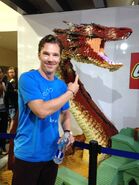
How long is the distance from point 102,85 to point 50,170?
191 centimetres

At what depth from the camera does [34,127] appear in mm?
1276

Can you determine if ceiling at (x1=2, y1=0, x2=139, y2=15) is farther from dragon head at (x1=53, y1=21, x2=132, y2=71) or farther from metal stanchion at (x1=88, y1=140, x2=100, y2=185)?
metal stanchion at (x1=88, y1=140, x2=100, y2=185)

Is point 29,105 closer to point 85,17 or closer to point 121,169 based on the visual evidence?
point 121,169

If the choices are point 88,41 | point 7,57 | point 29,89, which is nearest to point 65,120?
point 29,89

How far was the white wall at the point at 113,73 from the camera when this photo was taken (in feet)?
9.83

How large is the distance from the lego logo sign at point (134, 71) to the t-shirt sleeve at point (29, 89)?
2034 millimetres

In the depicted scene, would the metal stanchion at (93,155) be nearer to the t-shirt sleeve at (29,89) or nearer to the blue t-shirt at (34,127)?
the blue t-shirt at (34,127)

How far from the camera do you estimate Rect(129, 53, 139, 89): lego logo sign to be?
9.86ft

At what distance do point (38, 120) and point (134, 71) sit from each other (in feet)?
6.72

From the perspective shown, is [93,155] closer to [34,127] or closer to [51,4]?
[34,127]

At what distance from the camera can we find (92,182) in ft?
5.65

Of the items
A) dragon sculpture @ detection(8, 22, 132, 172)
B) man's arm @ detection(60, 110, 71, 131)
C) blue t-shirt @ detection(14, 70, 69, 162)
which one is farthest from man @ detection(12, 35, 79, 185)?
dragon sculpture @ detection(8, 22, 132, 172)

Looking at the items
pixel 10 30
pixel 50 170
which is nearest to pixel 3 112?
pixel 10 30

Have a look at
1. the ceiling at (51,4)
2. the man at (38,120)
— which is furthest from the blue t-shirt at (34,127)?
the ceiling at (51,4)
